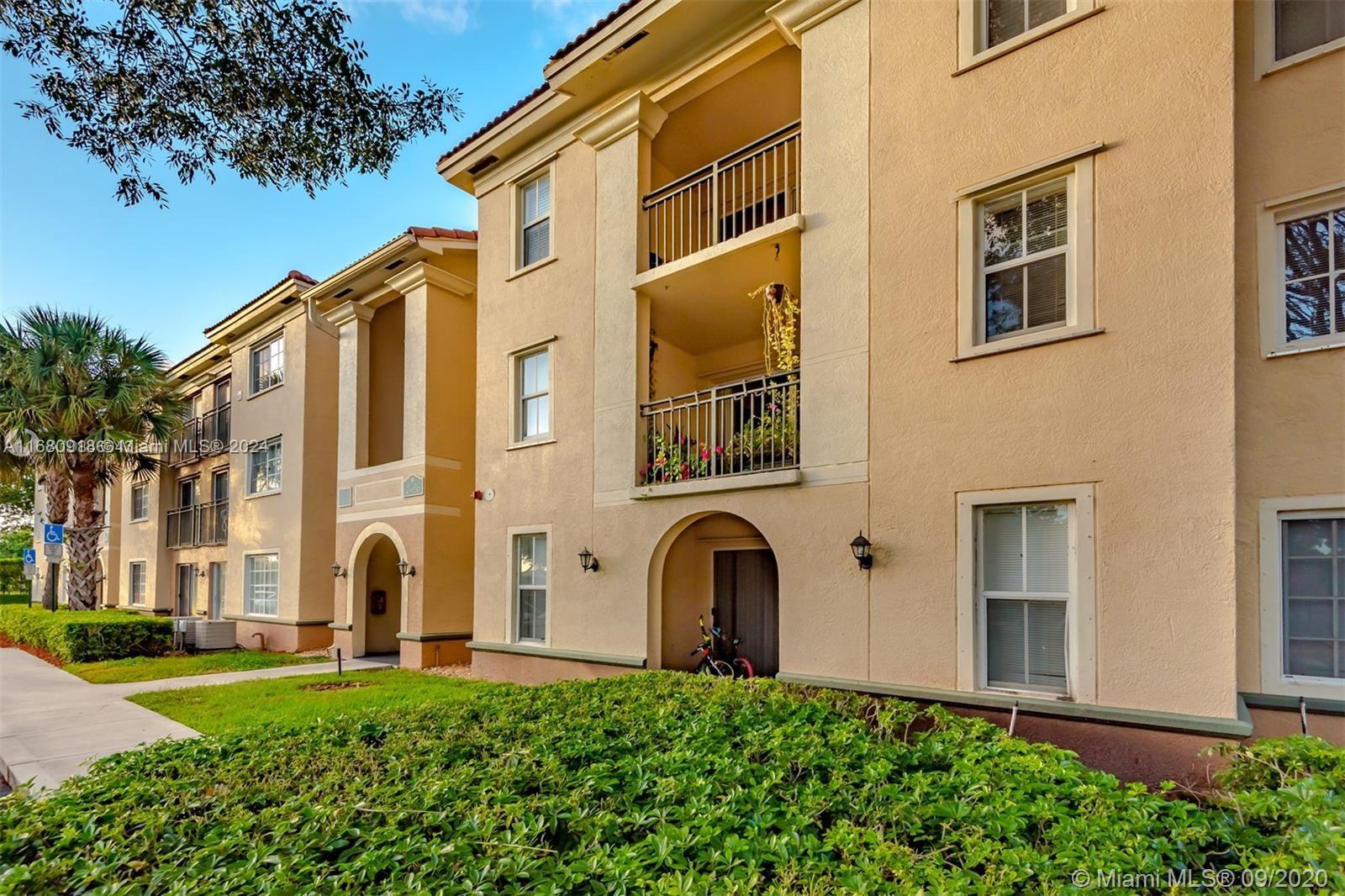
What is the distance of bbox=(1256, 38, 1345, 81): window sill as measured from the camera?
6.02 meters

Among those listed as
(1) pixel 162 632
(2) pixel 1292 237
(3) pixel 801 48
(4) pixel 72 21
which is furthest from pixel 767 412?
(1) pixel 162 632

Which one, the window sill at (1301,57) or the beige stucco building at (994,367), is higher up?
the window sill at (1301,57)

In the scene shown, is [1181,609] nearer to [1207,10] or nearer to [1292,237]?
[1292,237]

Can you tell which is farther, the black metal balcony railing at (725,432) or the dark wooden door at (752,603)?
the dark wooden door at (752,603)

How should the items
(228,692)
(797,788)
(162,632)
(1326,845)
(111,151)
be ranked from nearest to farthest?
(1326,845)
(797,788)
(111,151)
(228,692)
(162,632)

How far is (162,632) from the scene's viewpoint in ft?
55.6

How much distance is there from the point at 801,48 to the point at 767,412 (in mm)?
4612

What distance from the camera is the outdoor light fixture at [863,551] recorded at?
297 inches

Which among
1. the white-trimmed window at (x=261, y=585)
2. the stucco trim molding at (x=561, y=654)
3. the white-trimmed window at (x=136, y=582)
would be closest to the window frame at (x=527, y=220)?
the stucco trim molding at (x=561, y=654)

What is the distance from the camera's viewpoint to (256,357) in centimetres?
2006

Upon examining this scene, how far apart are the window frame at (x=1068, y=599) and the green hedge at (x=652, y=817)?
195 cm

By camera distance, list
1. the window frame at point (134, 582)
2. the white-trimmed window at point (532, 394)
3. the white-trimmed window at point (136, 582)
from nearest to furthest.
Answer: the white-trimmed window at point (532, 394) < the window frame at point (134, 582) < the white-trimmed window at point (136, 582)

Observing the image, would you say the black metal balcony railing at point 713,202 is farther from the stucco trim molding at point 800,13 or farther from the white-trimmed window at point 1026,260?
the white-trimmed window at point 1026,260

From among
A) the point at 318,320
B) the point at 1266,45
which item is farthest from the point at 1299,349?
the point at 318,320
